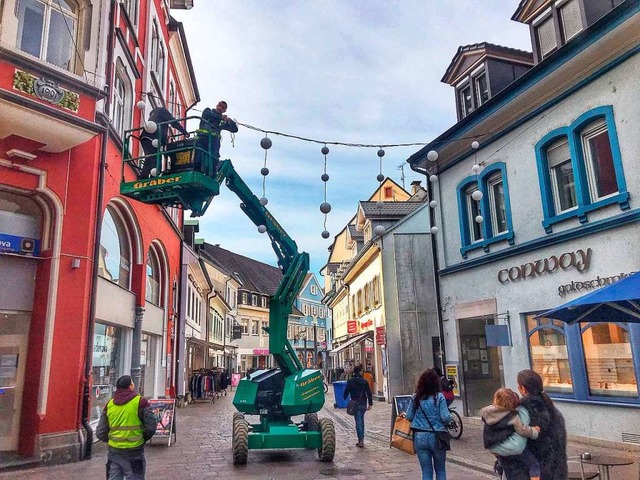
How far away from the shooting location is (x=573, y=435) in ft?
35.5

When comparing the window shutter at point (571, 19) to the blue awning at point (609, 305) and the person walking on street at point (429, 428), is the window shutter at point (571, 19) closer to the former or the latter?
the blue awning at point (609, 305)

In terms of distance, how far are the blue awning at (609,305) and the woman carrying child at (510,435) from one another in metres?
2.64

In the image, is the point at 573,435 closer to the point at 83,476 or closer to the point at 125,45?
the point at 83,476

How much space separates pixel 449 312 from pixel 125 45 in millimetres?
11700

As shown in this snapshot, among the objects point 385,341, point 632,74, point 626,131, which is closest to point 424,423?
point 626,131

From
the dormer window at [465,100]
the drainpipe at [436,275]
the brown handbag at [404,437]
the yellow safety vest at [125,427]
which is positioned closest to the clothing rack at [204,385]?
the drainpipe at [436,275]

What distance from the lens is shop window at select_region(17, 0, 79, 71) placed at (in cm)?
1019

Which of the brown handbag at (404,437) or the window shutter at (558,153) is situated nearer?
the brown handbag at (404,437)

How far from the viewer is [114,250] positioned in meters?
14.3

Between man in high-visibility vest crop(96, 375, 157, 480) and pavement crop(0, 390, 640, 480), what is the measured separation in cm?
295

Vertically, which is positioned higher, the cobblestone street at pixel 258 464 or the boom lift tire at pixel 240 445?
the boom lift tire at pixel 240 445

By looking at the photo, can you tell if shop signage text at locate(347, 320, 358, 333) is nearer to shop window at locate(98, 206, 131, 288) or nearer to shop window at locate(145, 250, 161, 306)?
shop window at locate(145, 250, 161, 306)

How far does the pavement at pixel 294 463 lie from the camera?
8523 mm

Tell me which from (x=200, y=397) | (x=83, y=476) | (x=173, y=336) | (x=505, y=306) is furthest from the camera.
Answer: (x=200, y=397)
